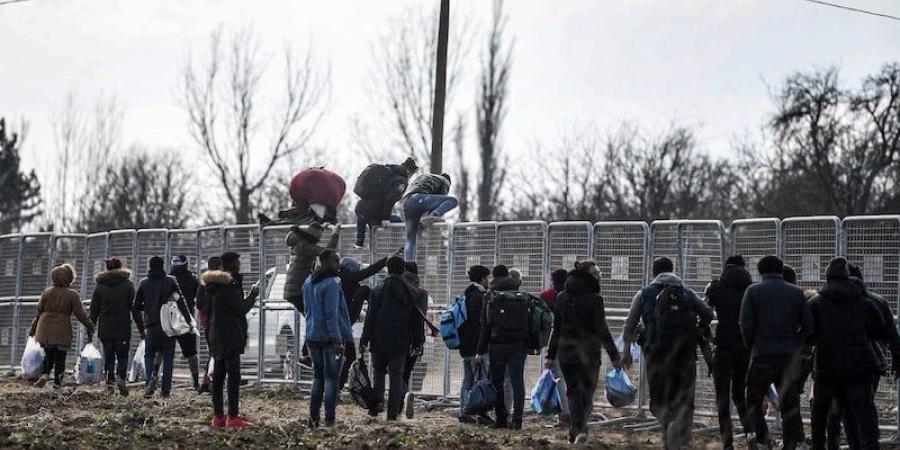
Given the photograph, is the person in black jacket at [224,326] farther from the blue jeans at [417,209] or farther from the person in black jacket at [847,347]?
the person in black jacket at [847,347]

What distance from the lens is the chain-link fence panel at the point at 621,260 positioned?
17.2m

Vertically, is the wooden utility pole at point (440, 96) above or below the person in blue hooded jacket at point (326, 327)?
above

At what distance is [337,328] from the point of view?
49.5 ft

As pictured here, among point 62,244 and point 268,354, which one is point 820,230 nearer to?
point 268,354

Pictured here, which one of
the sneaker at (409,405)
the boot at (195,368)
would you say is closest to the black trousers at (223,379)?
the sneaker at (409,405)

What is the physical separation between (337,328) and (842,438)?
17.2 ft

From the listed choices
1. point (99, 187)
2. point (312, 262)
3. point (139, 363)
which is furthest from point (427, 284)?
point (99, 187)

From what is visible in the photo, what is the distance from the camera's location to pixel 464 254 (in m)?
18.9

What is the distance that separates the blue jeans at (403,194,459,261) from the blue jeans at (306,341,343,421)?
3.66 m

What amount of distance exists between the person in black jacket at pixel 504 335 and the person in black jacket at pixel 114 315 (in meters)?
5.65

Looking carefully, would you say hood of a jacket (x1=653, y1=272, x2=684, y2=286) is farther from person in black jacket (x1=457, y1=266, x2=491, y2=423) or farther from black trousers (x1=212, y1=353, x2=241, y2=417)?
black trousers (x1=212, y1=353, x2=241, y2=417)

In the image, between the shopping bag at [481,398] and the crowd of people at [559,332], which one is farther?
the shopping bag at [481,398]

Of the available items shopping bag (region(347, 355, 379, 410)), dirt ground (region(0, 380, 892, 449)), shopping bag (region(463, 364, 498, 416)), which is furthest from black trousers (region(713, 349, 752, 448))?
shopping bag (region(347, 355, 379, 410))

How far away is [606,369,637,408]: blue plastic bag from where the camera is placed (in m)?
15.5
